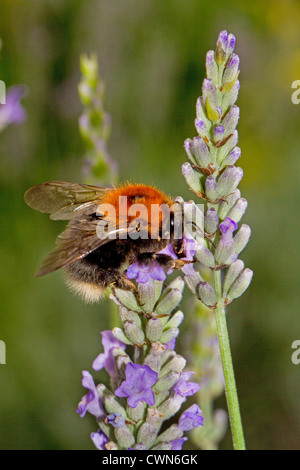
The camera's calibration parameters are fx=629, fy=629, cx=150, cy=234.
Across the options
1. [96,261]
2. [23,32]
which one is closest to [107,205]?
[96,261]

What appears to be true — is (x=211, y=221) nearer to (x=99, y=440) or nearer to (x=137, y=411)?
(x=137, y=411)

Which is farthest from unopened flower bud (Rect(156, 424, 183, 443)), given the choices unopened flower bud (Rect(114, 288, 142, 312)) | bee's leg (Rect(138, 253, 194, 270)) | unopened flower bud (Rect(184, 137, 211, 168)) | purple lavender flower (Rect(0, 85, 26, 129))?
purple lavender flower (Rect(0, 85, 26, 129))

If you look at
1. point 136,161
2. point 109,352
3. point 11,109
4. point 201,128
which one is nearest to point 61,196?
point 109,352

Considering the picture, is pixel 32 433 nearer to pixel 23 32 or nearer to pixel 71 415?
pixel 71 415

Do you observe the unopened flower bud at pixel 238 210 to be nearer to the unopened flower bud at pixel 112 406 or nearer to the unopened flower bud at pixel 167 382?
the unopened flower bud at pixel 167 382

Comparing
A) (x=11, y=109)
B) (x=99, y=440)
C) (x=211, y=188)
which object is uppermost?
(x=11, y=109)

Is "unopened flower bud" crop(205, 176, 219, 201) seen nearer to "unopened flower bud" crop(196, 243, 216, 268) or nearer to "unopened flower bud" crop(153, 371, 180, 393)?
"unopened flower bud" crop(196, 243, 216, 268)
